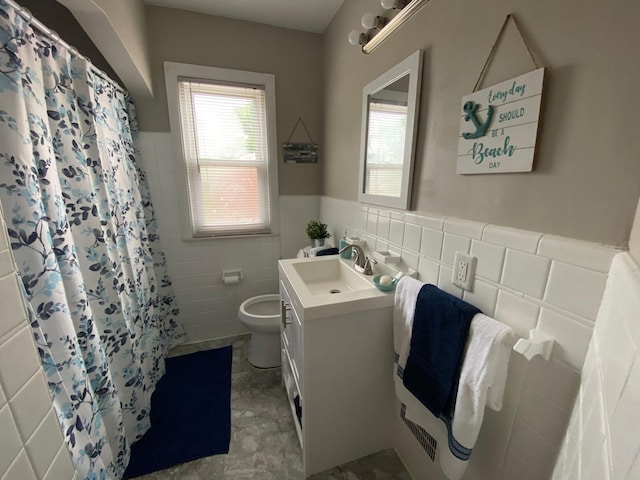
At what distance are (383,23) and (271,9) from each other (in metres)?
0.99

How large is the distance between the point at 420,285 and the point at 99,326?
1.43 meters

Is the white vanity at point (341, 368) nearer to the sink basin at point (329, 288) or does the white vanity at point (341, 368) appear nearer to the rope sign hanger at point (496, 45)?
the sink basin at point (329, 288)

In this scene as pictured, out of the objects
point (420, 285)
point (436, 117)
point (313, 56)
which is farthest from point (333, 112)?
point (420, 285)

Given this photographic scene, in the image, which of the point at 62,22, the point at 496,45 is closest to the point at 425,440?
the point at 496,45

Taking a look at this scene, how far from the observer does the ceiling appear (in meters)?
1.70

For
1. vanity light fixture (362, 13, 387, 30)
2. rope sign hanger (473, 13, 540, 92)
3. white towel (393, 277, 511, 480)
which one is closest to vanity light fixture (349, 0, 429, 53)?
vanity light fixture (362, 13, 387, 30)

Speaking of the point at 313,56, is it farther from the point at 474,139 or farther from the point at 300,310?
the point at 300,310

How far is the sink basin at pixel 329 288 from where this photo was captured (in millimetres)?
1055

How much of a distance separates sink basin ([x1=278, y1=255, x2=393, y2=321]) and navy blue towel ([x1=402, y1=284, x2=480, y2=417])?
213mm

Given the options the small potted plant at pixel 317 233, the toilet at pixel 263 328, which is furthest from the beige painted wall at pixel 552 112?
the toilet at pixel 263 328

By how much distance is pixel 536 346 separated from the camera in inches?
25.8

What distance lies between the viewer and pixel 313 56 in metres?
2.11

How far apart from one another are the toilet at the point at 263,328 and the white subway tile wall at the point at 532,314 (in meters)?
1.25

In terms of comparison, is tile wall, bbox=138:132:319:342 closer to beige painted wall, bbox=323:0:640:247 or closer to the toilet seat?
the toilet seat
